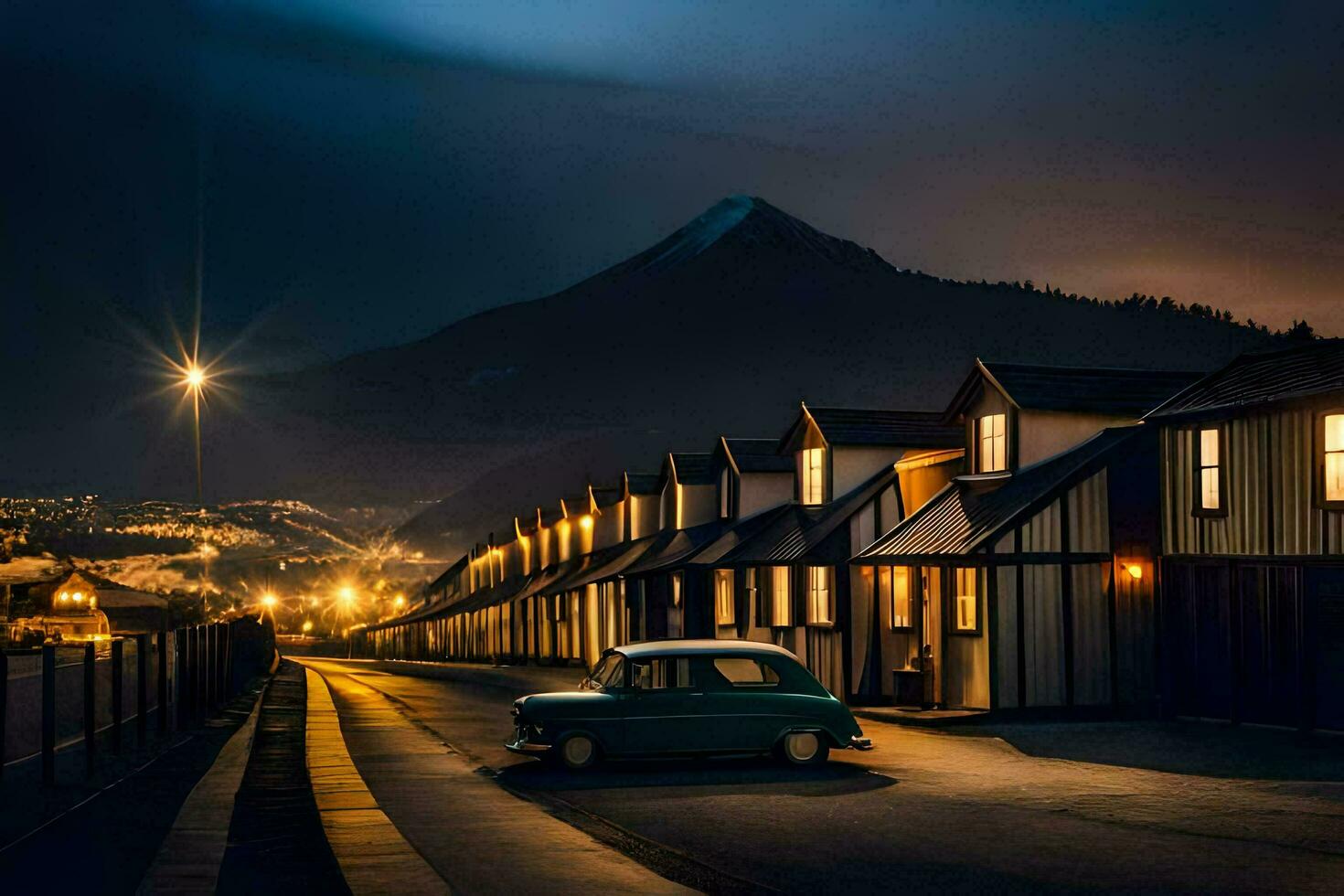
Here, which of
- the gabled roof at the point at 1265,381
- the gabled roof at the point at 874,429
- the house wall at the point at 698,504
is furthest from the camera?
the house wall at the point at 698,504

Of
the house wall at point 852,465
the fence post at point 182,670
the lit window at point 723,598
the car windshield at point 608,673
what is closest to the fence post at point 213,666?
the fence post at point 182,670

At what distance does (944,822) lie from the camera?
14688 millimetres

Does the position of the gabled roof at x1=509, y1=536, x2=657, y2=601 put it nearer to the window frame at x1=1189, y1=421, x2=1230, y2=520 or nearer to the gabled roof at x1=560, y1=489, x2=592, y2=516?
Answer: the gabled roof at x1=560, y1=489, x2=592, y2=516

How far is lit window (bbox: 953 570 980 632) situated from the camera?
2977 centimetres

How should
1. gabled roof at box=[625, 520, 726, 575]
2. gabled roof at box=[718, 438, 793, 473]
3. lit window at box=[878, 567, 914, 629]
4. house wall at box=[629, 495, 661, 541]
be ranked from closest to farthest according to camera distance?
1. lit window at box=[878, 567, 914, 629]
2. gabled roof at box=[625, 520, 726, 575]
3. gabled roof at box=[718, 438, 793, 473]
4. house wall at box=[629, 495, 661, 541]

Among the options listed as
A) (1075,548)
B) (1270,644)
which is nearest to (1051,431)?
(1075,548)

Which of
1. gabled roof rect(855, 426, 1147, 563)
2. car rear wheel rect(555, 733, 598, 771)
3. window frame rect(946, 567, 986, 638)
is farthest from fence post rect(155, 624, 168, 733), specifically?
window frame rect(946, 567, 986, 638)

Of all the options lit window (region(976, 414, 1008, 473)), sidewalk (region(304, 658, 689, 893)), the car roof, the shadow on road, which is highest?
lit window (region(976, 414, 1008, 473))

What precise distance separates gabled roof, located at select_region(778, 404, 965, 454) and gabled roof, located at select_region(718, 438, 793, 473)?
6284 millimetres

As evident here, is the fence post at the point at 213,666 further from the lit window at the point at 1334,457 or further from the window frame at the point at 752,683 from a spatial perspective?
the lit window at the point at 1334,457

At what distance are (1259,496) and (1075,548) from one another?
148 inches

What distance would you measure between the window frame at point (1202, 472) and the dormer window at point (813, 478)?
13816 mm

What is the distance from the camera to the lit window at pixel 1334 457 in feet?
78.8

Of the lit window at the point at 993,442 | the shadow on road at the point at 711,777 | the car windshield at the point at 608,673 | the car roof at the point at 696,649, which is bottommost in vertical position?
the shadow on road at the point at 711,777
